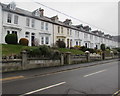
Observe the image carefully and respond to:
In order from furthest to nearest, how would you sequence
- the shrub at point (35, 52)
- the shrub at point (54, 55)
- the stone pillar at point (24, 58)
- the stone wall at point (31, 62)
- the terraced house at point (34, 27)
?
the terraced house at point (34, 27)
the shrub at point (54, 55)
the shrub at point (35, 52)
the stone pillar at point (24, 58)
the stone wall at point (31, 62)

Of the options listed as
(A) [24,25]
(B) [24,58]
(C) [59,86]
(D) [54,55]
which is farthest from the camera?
(A) [24,25]

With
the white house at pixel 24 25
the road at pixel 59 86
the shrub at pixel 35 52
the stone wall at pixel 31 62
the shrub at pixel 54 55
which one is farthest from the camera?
the white house at pixel 24 25

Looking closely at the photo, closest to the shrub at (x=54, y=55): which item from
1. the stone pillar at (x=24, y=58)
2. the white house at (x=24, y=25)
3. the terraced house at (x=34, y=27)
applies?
the stone pillar at (x=24, y=58)

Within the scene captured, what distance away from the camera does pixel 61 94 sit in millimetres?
4754

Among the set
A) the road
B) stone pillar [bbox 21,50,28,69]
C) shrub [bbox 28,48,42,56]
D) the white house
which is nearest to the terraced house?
the white house

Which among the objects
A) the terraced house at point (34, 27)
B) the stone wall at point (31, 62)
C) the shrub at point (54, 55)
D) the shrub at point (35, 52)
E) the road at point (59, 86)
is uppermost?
the terraced house at point (34, 27)

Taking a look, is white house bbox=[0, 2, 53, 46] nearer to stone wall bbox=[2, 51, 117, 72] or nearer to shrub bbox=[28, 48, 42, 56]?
shrub bbox=[28, 48, 42, 56]

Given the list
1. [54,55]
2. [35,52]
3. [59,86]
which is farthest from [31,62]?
[59,86]

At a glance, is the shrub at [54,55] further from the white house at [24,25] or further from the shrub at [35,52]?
the white house at [24,25]

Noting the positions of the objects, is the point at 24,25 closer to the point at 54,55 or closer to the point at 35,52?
the point at 54,55

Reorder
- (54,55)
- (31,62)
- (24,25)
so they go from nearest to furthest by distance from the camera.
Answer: (31,62) → (54,55) → (24,25)

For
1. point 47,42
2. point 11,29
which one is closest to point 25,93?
point 11,29

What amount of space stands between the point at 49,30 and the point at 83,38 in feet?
57.4

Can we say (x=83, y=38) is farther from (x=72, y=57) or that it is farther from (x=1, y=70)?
(x=1, y=70)
